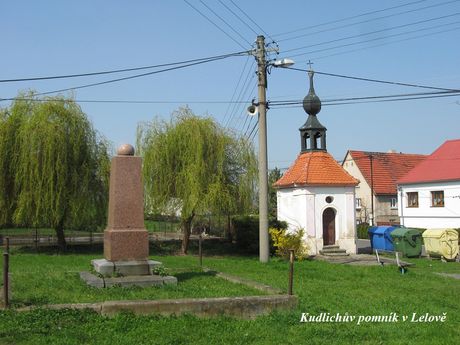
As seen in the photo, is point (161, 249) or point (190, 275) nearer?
point (190, 275)

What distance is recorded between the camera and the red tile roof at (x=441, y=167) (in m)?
40.0

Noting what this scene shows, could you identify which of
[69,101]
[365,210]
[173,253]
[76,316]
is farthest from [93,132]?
[365,210]

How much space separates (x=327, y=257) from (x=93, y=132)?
1271cm

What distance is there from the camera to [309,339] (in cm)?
781

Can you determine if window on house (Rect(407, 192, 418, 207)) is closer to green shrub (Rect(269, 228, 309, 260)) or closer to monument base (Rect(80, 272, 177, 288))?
green shrub (Rect(269, 228, 309, 260))

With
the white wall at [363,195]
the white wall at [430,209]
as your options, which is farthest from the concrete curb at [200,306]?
the white wall at [363,195]

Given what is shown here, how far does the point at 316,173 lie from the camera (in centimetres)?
2667

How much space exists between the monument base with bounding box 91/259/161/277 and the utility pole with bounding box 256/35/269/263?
29.2 ft

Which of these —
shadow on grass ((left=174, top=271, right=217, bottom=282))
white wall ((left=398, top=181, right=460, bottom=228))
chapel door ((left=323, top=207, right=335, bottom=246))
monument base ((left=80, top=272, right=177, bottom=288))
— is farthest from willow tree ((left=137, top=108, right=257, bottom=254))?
white wall ((left=398, top=181, right=460, bottom=228))

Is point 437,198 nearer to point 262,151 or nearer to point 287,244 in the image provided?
point 287,244

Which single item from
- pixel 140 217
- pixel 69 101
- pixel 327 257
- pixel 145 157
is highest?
pixel 69 101

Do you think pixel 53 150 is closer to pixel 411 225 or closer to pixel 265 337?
pixel 265 337

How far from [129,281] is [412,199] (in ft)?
118

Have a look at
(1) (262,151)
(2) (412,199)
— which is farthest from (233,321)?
(2) (412,199)
